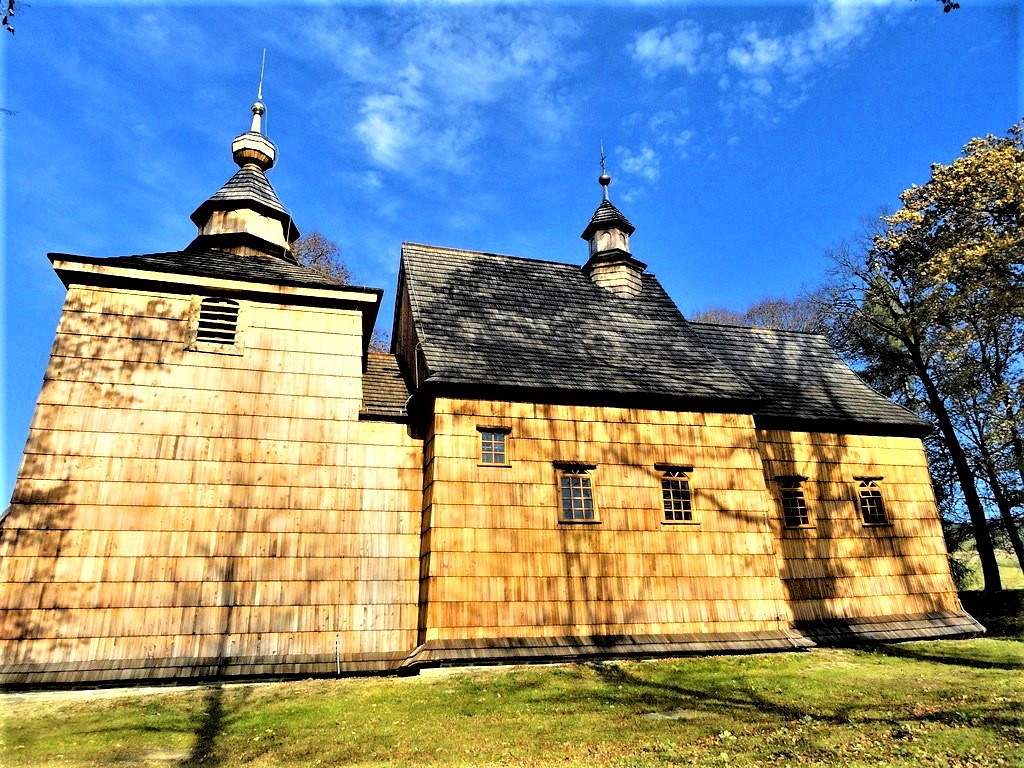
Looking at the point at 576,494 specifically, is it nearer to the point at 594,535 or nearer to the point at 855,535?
the point at 594,535

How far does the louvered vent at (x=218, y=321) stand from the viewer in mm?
13250

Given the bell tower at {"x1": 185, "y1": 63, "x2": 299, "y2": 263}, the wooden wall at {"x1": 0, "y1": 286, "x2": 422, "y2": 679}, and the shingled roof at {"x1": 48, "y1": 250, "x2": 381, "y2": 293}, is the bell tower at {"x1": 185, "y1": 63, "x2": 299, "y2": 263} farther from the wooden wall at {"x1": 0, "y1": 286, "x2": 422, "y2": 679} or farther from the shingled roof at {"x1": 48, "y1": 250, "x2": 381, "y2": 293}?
the wooden wall at {"x1": 0, "y1": 286, "x2": 422, "y2": 679}

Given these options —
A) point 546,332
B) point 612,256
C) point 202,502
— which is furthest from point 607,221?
point 202,502

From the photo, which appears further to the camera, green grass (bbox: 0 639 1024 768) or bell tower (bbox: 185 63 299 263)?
bell tower (bbox: 185 63 299 263)

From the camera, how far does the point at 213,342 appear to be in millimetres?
13195

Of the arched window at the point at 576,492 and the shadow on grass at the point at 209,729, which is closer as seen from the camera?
the shadow on grass at the point at 209,729

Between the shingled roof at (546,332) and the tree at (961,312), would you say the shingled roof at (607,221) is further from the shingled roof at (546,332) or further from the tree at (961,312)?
the tree at (961,312)

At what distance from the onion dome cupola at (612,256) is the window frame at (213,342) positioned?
32.0 ft

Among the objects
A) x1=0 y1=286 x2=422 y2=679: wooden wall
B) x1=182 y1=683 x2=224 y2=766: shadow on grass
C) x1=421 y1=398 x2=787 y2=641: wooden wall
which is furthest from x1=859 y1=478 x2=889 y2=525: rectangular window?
x1=182 y1=683 x2=224 y2=766: shadow on grass

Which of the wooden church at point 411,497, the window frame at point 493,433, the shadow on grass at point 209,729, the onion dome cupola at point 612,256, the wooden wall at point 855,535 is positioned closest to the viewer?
the shadow on grass at point 209,729

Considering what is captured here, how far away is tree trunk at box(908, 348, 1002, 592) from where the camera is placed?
66.3 ft

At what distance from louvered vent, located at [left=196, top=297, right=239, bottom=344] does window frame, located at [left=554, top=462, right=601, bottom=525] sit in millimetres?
7461

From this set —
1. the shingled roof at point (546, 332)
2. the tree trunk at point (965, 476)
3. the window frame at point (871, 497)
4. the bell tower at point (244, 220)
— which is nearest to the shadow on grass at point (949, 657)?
the window frame at point (871, 497)

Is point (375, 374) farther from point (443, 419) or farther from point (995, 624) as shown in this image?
point (995, 624)
